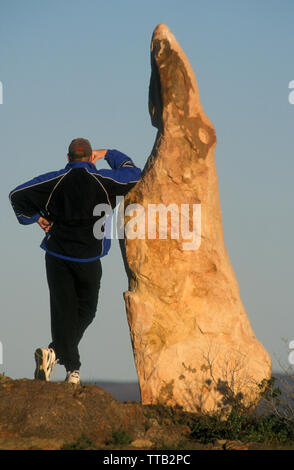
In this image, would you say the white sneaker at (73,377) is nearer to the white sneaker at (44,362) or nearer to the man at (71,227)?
the man at (71,227)

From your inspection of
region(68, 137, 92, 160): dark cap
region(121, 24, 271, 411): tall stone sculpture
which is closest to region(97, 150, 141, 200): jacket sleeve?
region(121, 24, 271, 411): tall stone sculpture

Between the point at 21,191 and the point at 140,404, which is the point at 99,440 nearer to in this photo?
the point at 140,404

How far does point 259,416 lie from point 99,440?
2279 mm

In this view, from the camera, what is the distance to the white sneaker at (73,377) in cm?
927

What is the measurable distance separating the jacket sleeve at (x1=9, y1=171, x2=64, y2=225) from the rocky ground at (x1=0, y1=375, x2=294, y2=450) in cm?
195

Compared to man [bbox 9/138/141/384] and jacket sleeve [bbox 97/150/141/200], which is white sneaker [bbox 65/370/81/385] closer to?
man [bbox 9/138/141/384]

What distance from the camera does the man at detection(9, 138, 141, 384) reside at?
926 centimetres

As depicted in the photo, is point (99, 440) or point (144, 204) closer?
point (99, 440)

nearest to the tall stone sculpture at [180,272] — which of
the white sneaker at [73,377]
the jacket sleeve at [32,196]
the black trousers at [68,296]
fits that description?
the black trousers at [68,296]

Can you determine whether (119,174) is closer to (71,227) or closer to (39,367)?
(71,227)

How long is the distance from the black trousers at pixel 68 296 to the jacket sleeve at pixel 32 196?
0.52 metres
